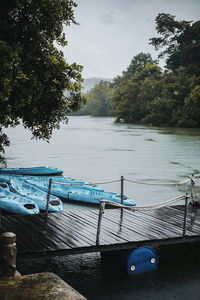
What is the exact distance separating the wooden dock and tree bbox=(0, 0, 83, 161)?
125 inches

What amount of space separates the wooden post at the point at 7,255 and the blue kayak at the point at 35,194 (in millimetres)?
7112

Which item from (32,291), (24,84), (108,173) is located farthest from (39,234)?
(108,173)

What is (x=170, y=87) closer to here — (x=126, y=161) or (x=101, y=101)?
(x=126, y=161)

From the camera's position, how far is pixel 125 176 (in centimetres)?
2364

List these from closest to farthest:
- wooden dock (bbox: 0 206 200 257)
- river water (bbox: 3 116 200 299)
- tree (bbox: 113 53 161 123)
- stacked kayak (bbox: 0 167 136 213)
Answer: wooden dock (bbox: 0 206 200 257), river water (bbox: 3 116 200 299), stacked kayak (bbox: 0 167 136 213), tree (bbox: 113 53 161 123)

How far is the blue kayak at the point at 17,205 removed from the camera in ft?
41.7

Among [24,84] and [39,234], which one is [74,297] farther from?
[24,84]

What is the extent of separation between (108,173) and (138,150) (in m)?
12.0

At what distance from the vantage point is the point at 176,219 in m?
10.3

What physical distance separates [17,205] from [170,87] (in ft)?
198

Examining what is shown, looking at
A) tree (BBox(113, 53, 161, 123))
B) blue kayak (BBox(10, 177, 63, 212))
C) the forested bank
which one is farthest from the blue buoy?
tree (BBox(113, 53, 161, 123))

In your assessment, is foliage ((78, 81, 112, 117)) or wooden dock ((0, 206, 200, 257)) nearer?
wooden dock ((0, 206, 200, 257))

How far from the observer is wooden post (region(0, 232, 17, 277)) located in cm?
609

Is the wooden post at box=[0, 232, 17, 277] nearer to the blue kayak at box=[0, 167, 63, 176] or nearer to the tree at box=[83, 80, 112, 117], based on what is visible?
the blue kayak at box=[0, 167, 63, 176]
